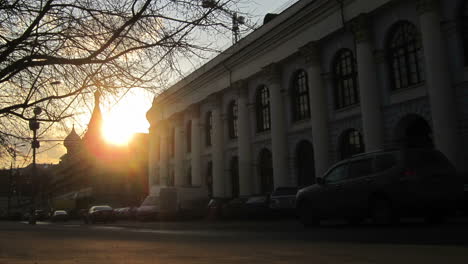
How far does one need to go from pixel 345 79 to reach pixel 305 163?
6.62 m

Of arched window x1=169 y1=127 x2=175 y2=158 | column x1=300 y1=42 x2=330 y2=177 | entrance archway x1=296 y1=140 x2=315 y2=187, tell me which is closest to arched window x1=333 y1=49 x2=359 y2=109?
column x1=300 y1=42 x2=330 y2=177

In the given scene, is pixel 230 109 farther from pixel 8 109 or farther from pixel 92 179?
pixel 92 179

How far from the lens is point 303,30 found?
31.5 metres

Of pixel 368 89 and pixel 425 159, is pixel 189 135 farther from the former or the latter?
pixel 425 159

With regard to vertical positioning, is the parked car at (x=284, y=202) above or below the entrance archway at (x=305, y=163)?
below

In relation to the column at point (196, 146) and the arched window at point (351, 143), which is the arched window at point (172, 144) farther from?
the arched window at point (351, 143)

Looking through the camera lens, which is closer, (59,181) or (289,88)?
(289,88)

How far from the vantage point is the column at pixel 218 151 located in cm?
4158

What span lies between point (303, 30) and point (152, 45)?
24596 millimetres

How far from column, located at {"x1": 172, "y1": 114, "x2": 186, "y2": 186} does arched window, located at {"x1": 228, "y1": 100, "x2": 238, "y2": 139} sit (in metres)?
9.20

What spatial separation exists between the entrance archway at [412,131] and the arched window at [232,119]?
17954 millimetres

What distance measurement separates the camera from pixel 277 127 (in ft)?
112

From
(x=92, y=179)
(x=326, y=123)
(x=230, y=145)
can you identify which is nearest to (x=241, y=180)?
(x=230, y=145)

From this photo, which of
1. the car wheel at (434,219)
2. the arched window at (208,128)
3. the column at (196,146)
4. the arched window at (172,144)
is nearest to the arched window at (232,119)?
the arched window at (208,128)
